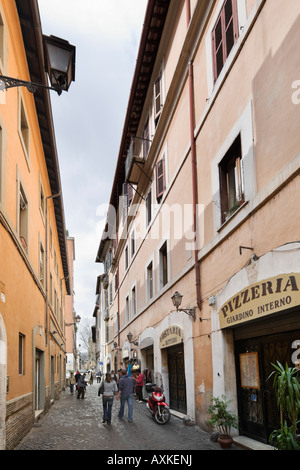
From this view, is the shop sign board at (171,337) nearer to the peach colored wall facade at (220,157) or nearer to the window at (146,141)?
the peach colored wall facade at (220,157)

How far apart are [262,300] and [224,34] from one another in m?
6.00

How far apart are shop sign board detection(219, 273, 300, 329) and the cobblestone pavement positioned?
7.77 feet

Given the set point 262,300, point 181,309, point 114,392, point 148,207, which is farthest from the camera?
point 148,207

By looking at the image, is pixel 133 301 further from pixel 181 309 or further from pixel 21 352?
pixel 21 352

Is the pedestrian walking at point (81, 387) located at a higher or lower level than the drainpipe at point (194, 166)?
lower

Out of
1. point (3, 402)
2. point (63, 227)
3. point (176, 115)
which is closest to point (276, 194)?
point (3, 402)

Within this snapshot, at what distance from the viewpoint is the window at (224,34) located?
357 inches

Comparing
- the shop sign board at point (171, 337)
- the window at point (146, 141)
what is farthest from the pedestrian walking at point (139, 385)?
the window at point (146, 141)

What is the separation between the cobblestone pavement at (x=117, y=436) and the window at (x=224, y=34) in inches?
314

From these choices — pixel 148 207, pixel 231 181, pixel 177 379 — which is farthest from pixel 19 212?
pixel 148 207

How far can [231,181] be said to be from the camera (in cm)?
945

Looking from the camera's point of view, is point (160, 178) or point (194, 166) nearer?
point (194, 166)

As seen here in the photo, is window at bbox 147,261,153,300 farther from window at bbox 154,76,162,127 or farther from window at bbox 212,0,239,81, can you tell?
window at bbox 212,0,239,81

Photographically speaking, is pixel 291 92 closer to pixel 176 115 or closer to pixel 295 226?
pixel 295 226
